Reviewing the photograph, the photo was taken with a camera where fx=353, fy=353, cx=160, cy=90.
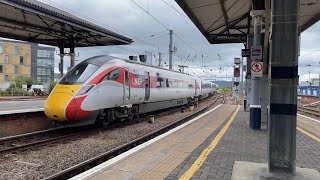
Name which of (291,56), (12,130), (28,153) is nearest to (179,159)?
(291,56)

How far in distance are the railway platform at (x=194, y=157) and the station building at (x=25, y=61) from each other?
81.2 meters

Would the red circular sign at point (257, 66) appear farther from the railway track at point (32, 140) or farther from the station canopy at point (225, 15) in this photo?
the railway track at point (32, 140)

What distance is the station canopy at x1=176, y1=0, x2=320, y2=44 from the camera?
13430 mm

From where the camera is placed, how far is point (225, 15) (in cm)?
1567

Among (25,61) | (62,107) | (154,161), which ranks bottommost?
(154,161)

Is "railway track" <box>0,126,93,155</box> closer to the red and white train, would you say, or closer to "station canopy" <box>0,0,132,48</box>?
the red and white train

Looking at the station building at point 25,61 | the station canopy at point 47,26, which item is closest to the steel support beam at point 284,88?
the station canopy at point 47,26

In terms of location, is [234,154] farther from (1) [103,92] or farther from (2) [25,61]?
(2) [25,61]

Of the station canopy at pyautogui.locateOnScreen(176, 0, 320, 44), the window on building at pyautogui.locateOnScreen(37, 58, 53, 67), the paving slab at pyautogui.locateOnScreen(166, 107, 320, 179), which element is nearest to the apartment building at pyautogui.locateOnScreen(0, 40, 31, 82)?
the window on building at pyautogui.locateOnScreen(37, 58, 53, 67)

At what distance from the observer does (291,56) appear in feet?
18.4

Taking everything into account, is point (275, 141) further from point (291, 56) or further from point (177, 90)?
point (177, 90)

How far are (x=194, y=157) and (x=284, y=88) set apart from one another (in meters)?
2.86

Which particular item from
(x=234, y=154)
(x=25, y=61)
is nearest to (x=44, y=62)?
(x=25, y=61)

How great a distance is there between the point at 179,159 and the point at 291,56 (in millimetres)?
3257
